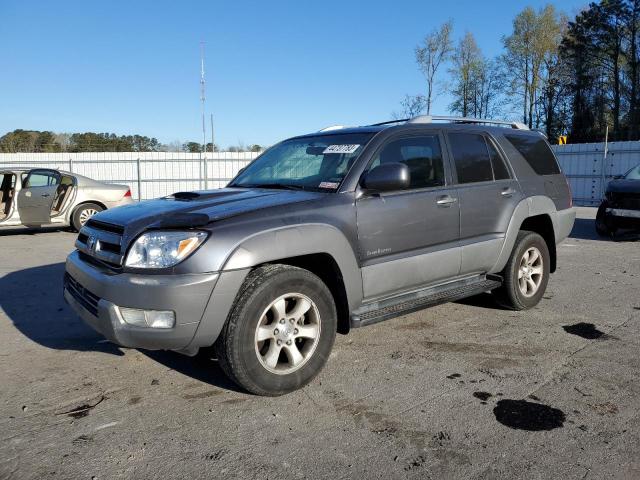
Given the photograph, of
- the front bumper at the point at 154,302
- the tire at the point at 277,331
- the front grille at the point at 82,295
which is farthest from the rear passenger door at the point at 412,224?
the front grille at the point at 82,295

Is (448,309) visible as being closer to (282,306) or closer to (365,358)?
(365,358)

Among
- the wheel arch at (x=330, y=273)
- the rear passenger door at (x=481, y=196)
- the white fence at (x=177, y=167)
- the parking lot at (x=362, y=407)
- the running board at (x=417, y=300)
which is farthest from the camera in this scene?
the white fence at (x=177, y=167)

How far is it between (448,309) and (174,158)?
769 inches

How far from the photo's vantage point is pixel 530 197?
5027 millimetres

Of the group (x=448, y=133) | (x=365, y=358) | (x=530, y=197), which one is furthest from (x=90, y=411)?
(x=530, y=197)

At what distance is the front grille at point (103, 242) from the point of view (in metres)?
3.27

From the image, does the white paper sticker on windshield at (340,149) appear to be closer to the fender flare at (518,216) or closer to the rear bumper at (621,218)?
the fender flare at (518,216)

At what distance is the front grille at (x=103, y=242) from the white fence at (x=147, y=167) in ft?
59.6

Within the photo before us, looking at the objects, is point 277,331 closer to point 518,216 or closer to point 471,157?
point 471,157

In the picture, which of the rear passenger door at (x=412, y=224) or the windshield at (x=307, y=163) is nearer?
the rear passenger door at (x=412, y=224)

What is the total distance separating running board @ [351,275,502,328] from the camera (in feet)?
12.0

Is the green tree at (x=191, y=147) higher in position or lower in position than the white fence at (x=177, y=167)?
higher

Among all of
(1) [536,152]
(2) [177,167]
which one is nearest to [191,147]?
(2) [177,167]

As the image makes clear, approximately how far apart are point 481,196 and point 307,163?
158cm
